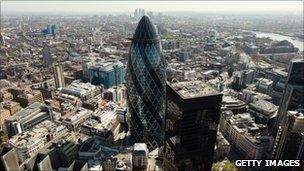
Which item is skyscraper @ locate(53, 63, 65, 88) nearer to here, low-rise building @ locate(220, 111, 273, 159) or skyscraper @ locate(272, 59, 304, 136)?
low-rise building @ locate(220, 111, 273, 159)

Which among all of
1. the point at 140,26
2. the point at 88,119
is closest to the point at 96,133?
the point at 88,119

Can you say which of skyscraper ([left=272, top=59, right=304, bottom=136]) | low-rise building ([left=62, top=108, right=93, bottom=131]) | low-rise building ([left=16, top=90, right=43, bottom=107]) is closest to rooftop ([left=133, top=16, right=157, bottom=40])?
low-rise building ([left=62, top=108, right=93, bottom=131])

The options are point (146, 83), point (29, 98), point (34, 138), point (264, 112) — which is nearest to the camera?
point (146, 83)

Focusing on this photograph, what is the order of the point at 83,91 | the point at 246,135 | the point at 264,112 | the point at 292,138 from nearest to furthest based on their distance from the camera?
the point at 292,138
the point at 246,135
the point at 264,112
the point at 83,91

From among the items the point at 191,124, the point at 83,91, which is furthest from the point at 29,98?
the point at 191,124

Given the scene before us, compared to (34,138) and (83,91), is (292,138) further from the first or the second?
(83,91)

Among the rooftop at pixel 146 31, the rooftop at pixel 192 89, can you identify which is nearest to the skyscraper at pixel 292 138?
the rooftop at pixel 192 89

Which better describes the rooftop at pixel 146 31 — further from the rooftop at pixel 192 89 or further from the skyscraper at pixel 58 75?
the skyscraper at pixel 58 75
